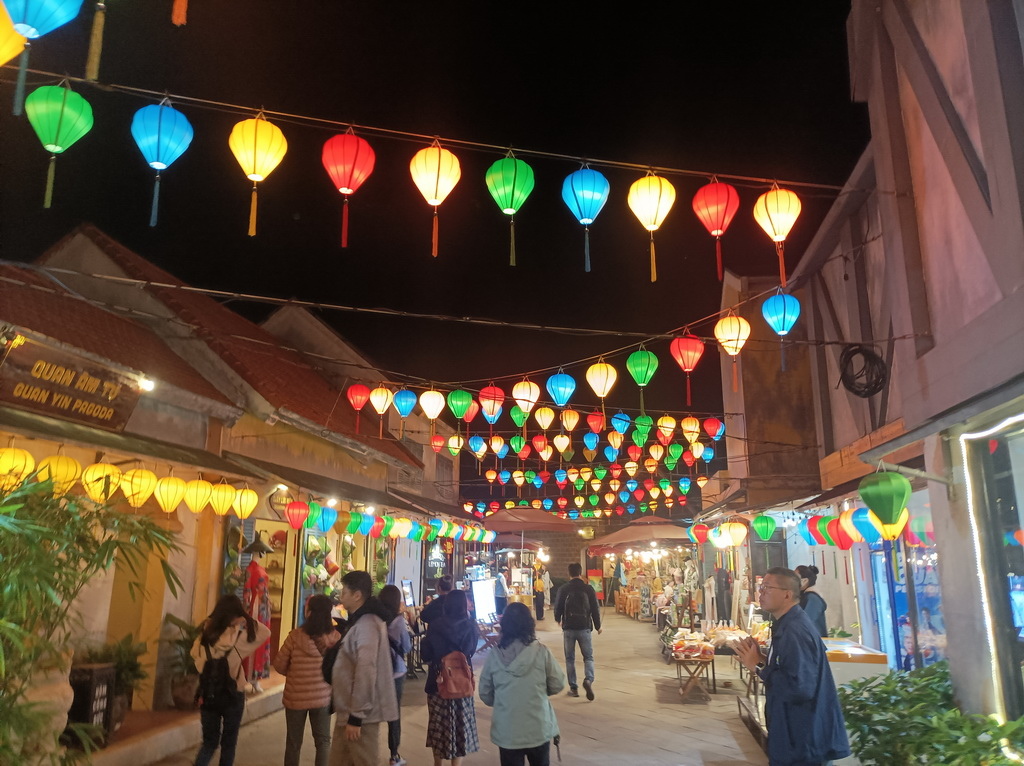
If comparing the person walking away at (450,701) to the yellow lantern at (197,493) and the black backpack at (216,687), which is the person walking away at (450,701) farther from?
the yellow lantern at (197,493)

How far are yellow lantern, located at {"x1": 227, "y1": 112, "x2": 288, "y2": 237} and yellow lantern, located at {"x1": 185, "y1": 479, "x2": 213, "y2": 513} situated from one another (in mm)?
4476

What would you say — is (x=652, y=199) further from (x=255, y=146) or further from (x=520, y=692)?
(x=520, y=692)

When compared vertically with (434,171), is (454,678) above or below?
below

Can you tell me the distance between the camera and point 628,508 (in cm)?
3731

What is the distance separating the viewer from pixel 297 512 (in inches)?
439

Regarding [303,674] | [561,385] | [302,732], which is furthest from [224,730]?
[561,385]

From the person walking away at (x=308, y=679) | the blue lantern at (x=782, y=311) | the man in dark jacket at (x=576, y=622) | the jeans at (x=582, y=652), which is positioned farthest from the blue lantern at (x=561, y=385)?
the person walking away at (x=308, y=679)

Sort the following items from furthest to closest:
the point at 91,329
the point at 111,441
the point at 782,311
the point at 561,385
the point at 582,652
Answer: the point at 582,652, the point at 561,385, the point at 91,329, the point at 782,311, the point at 111,441

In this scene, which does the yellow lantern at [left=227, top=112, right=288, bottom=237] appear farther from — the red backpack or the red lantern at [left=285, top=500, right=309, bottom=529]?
the red lantern at [left=285, top=500, right=309, bottom=529]

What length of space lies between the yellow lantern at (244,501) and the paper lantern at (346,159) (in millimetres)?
5215

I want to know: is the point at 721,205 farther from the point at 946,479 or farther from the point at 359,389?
the point at 359,389

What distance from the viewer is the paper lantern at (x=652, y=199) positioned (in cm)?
687

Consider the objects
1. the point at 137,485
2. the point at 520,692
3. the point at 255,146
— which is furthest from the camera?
the point at 137,485

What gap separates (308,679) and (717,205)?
5.92 metres
